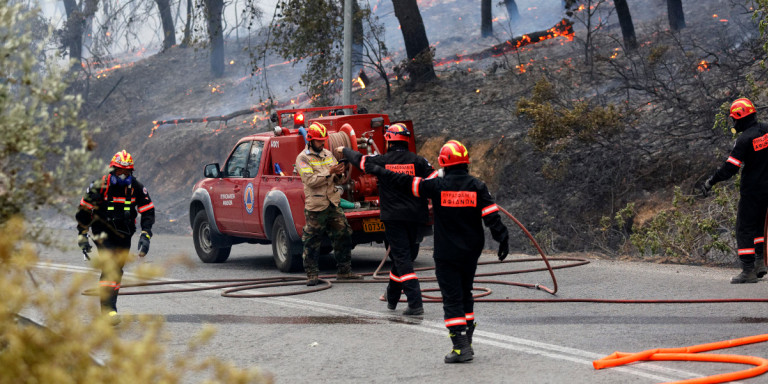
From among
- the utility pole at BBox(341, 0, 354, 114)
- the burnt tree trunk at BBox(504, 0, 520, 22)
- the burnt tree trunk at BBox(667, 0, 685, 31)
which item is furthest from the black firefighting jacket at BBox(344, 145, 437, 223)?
the burnt tree trunk at BBox(504, 0, 520, 22)

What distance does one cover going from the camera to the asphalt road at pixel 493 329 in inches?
247

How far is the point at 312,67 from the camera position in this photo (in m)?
22.6

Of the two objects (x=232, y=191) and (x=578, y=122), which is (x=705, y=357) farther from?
(x=578, y=122)

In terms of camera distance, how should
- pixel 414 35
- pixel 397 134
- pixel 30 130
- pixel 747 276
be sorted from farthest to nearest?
pixel 414 35 < pixel 747 276 < pixel 397 134 < pixel 30 130

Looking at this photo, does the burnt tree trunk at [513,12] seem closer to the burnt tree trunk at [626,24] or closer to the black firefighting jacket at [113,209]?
the burnt tree trunk at [626,24]

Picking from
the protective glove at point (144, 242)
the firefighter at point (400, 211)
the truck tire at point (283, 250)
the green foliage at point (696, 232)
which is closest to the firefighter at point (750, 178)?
the green foliage at point (696, 232)

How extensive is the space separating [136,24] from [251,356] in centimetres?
3325

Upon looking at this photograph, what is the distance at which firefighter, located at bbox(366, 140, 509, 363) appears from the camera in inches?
269

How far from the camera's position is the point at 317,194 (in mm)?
10883

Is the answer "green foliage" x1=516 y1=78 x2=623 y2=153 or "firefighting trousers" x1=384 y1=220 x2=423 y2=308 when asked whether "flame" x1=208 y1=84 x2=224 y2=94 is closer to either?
"green foliage" x1=516 y1=78 x2=623 y2=153

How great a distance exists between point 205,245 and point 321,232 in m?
4.27

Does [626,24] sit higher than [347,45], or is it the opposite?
[626,24]

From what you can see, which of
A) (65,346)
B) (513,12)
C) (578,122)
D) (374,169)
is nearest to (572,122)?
(578,122)

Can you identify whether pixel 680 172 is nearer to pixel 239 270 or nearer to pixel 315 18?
pixel 239 270
